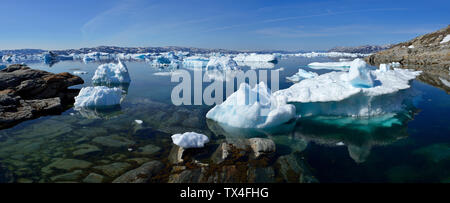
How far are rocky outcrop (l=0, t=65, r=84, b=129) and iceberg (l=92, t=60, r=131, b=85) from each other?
3.36 m

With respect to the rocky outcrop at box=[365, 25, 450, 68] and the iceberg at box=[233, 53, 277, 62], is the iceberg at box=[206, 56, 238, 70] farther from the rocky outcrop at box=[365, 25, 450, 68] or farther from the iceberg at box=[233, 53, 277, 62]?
the rocky outcrop at box=[365, 25, 450, 68]

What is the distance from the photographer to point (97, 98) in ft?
32.4

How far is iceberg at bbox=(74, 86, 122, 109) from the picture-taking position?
9867 mm

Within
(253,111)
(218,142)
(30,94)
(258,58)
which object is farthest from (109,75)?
(258,58)

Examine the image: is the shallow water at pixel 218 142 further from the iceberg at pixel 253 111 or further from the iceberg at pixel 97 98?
the iceberg at pixel 97 98

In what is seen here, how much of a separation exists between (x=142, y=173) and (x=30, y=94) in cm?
996

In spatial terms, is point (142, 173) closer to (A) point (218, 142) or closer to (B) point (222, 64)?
(A) point (218, 142)

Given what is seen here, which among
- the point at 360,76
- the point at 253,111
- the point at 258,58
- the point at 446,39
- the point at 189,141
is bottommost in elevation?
the point at 189,141

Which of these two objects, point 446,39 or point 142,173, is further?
point 446,39

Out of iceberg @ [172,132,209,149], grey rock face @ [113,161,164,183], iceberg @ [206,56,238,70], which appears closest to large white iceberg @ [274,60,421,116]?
iceberg @ [172,132,209,149]

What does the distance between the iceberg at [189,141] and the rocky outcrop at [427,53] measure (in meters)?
28.6

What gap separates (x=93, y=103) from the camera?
32.4ft

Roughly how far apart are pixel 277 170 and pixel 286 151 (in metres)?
0.99

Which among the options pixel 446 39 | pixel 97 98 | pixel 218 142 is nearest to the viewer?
pixel 218 142
